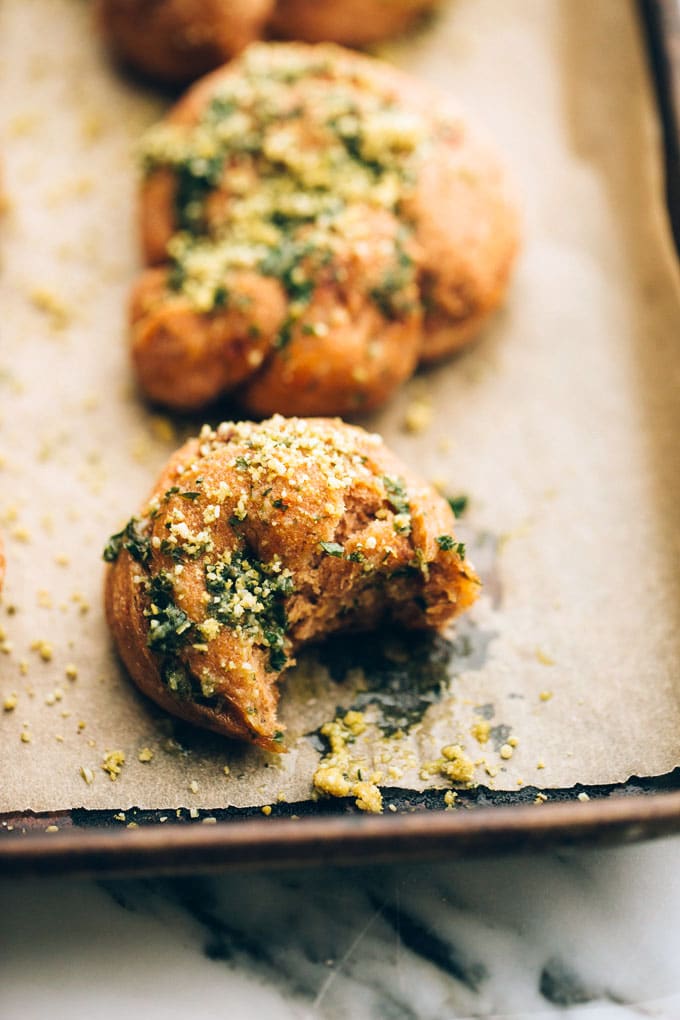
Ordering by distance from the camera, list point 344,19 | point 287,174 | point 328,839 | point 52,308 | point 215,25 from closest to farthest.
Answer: point 328,839
point 287,174
point 52,308
point 215,25
point 344,19

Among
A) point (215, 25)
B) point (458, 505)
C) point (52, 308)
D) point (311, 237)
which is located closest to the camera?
point (458, 505)

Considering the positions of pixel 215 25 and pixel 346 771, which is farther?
pixel 215 25

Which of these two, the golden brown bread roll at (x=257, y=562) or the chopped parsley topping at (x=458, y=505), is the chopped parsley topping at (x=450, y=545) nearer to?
the golden brown bread roll at (x=257, y=562)

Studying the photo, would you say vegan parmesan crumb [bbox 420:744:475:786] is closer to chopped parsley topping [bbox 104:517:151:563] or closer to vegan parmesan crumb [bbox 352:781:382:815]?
vegan parmesan crumb [bbox 352:781:382:815]

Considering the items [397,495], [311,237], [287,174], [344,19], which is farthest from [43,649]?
[344,19]

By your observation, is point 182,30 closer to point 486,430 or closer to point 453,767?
point 486,430

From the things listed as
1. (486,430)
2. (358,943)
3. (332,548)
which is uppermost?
(332,548)

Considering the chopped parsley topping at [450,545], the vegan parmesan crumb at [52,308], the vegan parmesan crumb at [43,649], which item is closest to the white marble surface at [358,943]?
the vegan parmesan crumb at [43,649]

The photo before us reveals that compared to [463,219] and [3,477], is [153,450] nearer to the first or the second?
[3,477]
